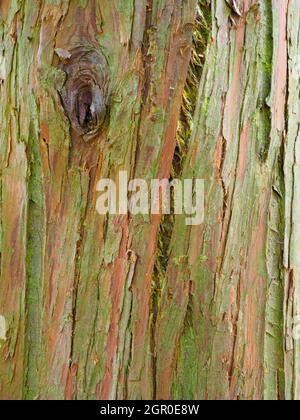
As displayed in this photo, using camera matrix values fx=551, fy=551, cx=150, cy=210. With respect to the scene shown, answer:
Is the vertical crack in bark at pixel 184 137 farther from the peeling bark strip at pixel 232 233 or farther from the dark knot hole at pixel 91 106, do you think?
the dark knot hole at pixel 91 106

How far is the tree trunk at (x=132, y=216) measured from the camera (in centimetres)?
94

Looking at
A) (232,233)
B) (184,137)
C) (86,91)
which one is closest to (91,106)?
(86,91)

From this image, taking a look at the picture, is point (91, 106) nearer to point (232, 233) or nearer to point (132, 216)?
point (132, 216)

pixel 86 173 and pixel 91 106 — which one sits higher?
pixel 91 106

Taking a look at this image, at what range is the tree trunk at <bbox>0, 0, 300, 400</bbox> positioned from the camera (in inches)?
37.0

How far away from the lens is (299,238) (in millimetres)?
1044

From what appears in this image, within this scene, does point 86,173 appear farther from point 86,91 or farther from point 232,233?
point 232,233

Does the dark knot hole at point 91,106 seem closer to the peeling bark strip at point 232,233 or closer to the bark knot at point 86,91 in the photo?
the bark knot at point 86,91

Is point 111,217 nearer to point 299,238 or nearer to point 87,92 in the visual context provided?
point 87,92

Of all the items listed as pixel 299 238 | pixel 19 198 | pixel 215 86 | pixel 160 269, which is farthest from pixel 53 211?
pixel 299 238

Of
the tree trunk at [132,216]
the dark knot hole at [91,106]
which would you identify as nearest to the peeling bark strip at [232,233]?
the tree trunk at [132,216]

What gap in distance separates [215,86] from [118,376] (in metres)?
0.53

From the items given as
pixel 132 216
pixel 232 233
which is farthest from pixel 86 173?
pixel 232 233

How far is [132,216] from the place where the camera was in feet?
3.10
